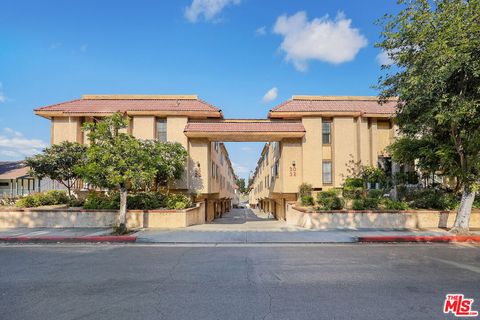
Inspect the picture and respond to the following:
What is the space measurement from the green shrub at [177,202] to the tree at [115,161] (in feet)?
10.6

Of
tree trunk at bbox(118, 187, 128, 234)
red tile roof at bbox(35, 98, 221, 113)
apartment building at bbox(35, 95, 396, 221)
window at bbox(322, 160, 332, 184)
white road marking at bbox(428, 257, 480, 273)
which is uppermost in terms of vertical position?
red tile roof at bbox(35, 98, 221, 113)

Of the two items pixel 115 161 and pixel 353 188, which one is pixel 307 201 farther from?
pixel 115 161

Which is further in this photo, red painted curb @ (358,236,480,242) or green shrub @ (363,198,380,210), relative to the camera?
green shrub @ (363,198,380,210)

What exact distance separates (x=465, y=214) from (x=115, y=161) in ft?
52.1

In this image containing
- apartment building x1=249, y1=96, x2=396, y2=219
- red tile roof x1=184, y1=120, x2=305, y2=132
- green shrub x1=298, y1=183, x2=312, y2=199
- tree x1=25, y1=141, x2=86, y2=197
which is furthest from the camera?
apartment building x1=249, y1=96, x2=396, y2=219

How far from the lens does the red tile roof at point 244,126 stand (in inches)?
747

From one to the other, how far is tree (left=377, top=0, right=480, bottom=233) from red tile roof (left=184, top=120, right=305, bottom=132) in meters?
6.69

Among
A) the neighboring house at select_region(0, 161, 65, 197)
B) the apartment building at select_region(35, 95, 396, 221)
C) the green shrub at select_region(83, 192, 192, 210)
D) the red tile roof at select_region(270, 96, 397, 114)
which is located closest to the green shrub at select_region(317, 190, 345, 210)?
the apartment building at select_region(35, 95, 396, 221)

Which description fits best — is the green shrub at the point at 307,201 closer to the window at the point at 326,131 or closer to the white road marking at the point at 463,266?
the window at the point at 326,131

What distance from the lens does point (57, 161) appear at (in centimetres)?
1727

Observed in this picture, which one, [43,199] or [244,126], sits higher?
[244,126]

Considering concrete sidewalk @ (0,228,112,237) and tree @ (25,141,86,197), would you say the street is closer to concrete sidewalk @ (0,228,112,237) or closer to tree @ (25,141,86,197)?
concrete sidewalk @ (0,228,112,237)

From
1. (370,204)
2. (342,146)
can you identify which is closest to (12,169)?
(342,146)

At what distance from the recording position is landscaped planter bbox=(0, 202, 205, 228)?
50.3 feet
